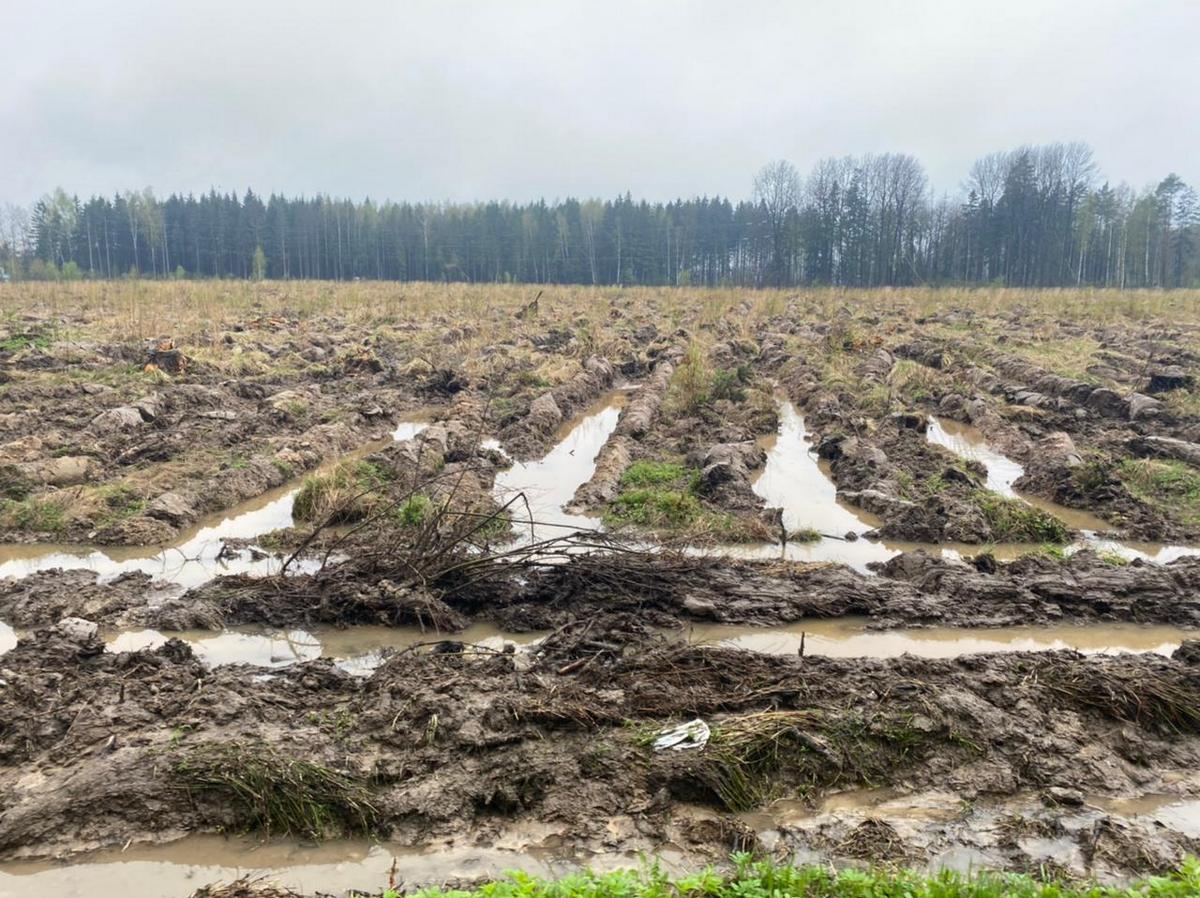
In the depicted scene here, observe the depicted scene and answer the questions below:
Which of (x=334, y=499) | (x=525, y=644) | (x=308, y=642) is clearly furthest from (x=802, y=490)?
(x=308, y=642)

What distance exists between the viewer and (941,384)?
51.7 feet

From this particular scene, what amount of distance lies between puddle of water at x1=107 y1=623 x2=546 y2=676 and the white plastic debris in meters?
1.82

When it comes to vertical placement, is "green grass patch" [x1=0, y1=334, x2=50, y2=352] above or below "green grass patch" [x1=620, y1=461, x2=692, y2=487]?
above

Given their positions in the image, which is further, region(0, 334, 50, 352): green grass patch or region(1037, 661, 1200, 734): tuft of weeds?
region(0, 334, 50, 352): green grass patch

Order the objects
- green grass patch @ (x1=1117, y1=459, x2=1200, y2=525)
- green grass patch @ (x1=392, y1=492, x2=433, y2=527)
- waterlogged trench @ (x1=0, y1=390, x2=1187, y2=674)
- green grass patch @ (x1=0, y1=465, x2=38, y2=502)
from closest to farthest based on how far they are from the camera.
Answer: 1. waterlogged trench @ (x1=0, y1=390, x2=1187, y2=674)
2. green grass patch @ (x1=392, y1=492, x2=433, y2=527)
3. green grass patch @ (x1=0, y1=465, x2=38, y2=502)
4. green grass patch @ (x1=1117, y1=459, x2=1200, y2=525)

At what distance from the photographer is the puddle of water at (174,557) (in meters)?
7.01

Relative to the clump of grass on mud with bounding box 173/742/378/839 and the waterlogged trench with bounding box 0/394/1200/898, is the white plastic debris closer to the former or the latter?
the waterlogged trench with bounding box 0/394/1200/898

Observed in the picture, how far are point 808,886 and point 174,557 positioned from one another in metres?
6.68

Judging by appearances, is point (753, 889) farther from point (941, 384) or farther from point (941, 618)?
point (941, 384)

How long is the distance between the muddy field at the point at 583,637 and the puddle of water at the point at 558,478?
0.30ft

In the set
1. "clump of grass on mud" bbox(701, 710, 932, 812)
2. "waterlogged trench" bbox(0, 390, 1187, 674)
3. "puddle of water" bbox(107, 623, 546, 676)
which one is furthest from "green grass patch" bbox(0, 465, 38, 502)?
"clump of grass on mud" bbox(701, 710, 932, 812)

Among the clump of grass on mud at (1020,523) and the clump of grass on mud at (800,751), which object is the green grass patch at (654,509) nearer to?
the clump of grass on mud at (1020,523)

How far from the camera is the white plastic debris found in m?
4.10

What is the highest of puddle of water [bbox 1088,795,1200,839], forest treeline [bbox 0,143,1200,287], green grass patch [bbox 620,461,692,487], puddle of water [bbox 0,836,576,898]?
forest treeline [bbox 0,143,1200,287]
